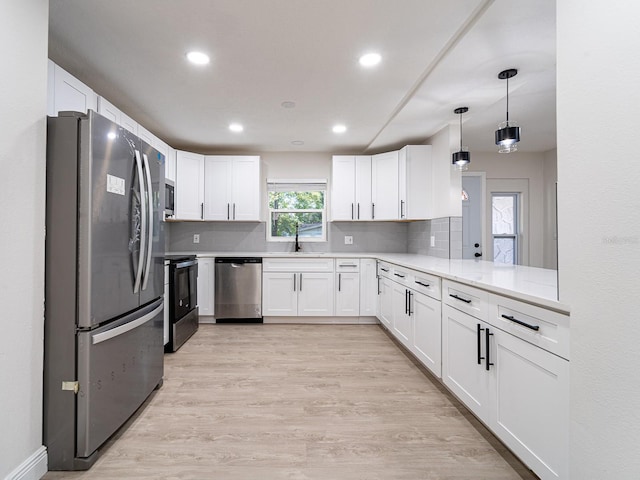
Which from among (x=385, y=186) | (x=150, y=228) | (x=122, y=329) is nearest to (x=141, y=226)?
(x=150, y=228)

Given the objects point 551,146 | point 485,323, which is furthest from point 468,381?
point 551,146

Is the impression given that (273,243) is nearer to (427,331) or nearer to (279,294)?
(279,294)

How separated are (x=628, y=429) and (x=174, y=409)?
225 centimetres

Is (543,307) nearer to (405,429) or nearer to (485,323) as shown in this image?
(485,323)

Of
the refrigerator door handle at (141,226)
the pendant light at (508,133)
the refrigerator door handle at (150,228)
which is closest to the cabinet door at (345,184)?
the pendant light at (508,133)

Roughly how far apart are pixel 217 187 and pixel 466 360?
3.68 meters

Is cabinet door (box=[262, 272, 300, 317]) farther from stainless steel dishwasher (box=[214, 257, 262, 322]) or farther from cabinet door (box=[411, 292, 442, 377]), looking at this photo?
cabinet door (box=[411, 292, 442, 377])

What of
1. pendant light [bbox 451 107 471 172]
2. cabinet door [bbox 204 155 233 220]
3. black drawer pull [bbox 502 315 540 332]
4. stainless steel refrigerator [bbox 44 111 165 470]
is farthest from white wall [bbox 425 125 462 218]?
stainless steel refrigerator [bbox 44 111 165 470]

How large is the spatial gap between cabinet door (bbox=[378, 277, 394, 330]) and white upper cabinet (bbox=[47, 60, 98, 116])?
303 centimetres

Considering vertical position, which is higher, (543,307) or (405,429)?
(543,307)

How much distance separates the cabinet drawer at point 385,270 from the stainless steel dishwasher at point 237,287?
60.5 inches

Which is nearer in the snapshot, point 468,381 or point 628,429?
point 628,429

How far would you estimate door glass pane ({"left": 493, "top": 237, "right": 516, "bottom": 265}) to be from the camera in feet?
15.9

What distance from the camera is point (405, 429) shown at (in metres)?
1.83
